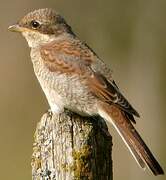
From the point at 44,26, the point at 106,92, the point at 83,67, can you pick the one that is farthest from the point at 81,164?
the point at 44,26

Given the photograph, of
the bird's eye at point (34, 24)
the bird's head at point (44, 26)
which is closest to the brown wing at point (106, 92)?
the bird's head at point (44, 26)

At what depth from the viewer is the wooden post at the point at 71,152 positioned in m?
5.05

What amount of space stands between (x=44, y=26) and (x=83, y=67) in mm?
868

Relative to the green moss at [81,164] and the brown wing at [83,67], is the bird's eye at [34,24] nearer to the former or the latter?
the brown wing at [83,67]

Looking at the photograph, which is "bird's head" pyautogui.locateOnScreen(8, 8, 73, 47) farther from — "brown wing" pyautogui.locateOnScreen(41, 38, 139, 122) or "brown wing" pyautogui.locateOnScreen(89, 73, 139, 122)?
"brown wing" pyautogui.locateOnScreen(89, 73, 139, 122)

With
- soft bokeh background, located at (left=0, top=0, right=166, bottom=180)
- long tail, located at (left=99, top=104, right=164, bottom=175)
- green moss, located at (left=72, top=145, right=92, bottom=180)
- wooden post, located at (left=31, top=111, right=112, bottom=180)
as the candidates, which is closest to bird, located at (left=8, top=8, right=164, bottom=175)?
long tail, located at (left=99, top=104, right=164, bottom=175)

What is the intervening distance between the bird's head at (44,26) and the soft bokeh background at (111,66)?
3.00 meters

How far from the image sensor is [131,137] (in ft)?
20.2

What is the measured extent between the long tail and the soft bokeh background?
11.6 feet

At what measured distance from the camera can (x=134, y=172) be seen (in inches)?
398

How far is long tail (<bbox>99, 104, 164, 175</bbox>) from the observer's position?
5.77 meters

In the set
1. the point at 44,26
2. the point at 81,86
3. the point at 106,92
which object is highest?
the point at 44,26

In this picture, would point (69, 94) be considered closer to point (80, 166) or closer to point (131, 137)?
point (131, 137)

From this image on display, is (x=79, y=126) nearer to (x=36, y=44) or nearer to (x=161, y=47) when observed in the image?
(x=36, y=44)
